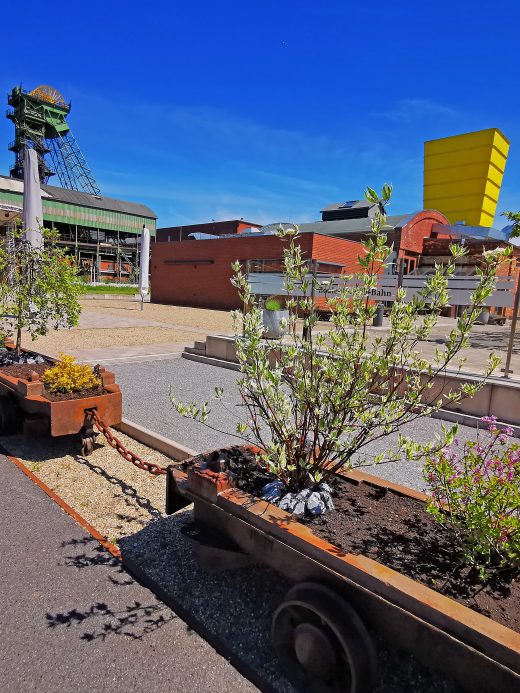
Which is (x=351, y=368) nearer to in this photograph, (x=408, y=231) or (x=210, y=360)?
(x=210, y=360)

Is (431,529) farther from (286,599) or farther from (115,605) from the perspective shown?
(115,605)

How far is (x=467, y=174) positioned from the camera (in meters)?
35.7

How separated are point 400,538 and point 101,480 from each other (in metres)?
3.03

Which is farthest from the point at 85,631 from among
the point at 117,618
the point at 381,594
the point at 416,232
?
the point at 416,232

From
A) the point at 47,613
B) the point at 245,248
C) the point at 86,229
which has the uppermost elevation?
the point at 86,229

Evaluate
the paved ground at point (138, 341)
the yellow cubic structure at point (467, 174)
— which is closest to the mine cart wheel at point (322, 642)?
the paved ground at point (138, 341)

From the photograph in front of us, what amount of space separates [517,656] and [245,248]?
1146 inches

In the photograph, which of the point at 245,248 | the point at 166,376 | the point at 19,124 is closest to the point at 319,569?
the point at 166,376

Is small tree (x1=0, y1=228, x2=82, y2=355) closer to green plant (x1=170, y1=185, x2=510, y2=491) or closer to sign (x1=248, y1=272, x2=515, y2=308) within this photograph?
sign (x1=248, y1=272, x2=515, y2=308)

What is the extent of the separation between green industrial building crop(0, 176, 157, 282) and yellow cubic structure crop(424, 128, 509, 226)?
35754 millimetres

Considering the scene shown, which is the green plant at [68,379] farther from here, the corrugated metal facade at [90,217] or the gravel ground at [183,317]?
the corrugated metal facade at [90,217]

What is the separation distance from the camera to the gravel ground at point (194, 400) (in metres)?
5.11

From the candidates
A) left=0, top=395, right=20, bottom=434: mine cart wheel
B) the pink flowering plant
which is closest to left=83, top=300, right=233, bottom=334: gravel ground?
left=0, top=395, right=20, bottom=434: mine cart wheel

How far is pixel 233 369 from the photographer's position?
9883 mm
